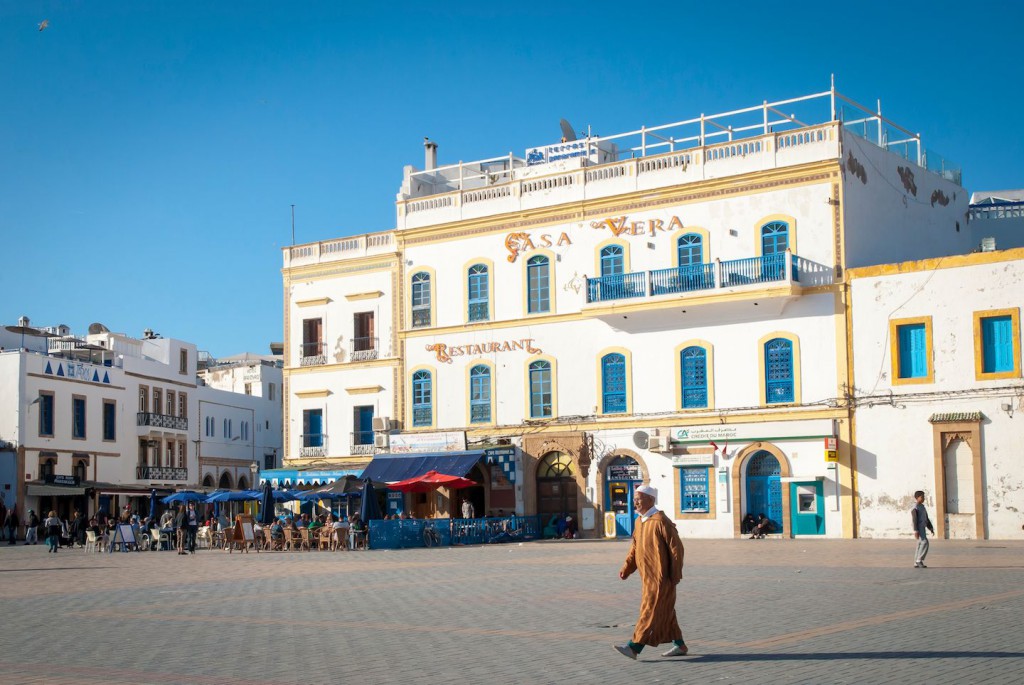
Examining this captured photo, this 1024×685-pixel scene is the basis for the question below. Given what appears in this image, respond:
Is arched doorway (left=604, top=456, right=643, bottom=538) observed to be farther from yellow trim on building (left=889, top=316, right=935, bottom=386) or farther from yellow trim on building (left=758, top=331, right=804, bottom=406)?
yellow trim on building (left=889, top=316, right=935, bottom=386)

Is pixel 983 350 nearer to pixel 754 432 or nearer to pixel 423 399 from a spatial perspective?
pixel 754 432

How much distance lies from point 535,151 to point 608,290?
8256 millimetres

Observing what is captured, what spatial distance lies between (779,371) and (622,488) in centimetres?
639

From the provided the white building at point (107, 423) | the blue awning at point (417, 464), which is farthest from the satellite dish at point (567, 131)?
the white building at point (107, 423)

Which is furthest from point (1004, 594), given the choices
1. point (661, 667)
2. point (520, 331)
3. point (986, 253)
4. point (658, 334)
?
point (520, 331)

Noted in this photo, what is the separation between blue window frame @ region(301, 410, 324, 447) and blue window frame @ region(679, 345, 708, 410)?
14.6 metres

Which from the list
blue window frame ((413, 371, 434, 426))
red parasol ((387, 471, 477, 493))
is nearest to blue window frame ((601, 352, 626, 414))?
red parasol ((387, 471, 477, 493))

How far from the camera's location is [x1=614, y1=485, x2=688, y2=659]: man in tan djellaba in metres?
10.5

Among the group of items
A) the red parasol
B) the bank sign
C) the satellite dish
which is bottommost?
the red parasol

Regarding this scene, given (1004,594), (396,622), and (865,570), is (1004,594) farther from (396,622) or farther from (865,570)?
(396,622)

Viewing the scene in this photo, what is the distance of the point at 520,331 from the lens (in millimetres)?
40250

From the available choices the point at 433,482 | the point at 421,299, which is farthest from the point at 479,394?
the point at 433,482

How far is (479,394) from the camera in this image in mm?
41250

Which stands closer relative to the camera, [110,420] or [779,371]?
[779,371]
